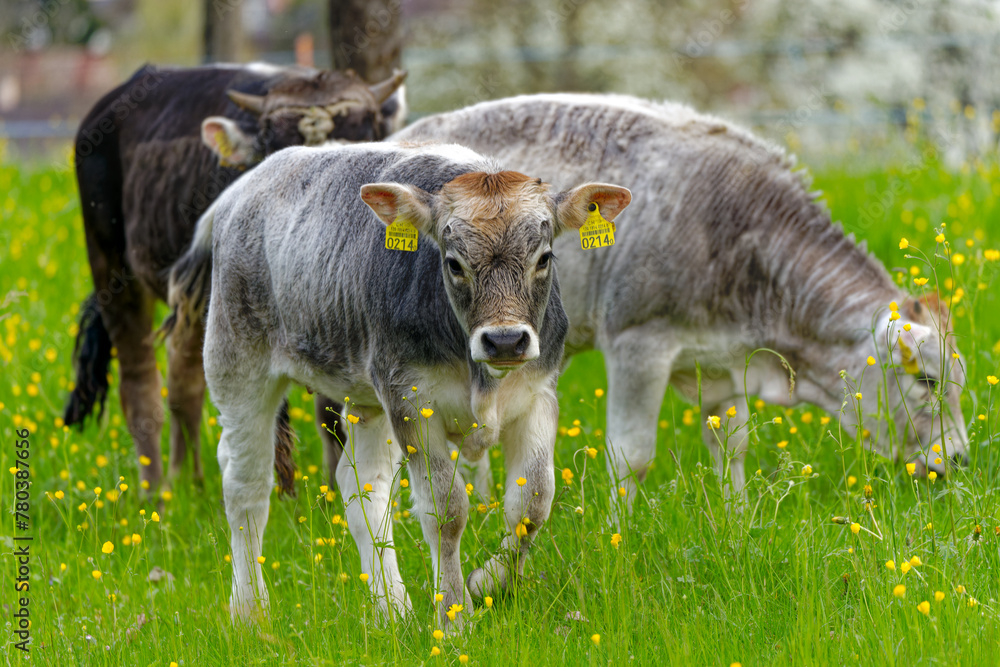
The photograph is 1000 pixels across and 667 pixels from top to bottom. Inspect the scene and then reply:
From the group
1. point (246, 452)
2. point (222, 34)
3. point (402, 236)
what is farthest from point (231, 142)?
point (222, 34)

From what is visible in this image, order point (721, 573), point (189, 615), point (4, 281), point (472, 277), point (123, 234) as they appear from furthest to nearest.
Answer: point (4, 281)
point (123, 234)
point (189, 615)
point (721, 573)
point (472, 277)

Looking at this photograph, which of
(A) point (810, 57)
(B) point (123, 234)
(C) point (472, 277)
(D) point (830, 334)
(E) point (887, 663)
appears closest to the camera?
(E) point (887, 663)

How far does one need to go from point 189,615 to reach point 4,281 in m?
6.02

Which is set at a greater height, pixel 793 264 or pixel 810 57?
pixel 793 264

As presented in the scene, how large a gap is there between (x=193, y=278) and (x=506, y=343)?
248cm

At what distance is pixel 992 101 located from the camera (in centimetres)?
1495

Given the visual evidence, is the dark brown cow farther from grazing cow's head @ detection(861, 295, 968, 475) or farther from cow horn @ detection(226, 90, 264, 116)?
grazing cow's head @ detection(861, 295, 968, 475)

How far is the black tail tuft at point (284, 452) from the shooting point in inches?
206

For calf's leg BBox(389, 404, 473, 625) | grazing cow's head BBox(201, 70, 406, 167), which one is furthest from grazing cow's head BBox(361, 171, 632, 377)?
grazing cow's head BBox(201, 70, 406, 167)

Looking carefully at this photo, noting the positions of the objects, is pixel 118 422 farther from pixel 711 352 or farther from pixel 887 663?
pixel 887 663

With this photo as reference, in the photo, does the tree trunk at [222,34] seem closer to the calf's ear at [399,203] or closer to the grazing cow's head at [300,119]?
the grazing cow's head at [300,119]

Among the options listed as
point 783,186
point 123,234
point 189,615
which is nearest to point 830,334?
point 783,186

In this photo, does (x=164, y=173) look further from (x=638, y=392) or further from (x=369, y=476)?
(x=638, y=392)

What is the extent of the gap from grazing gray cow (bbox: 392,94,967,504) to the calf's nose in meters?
2.03
